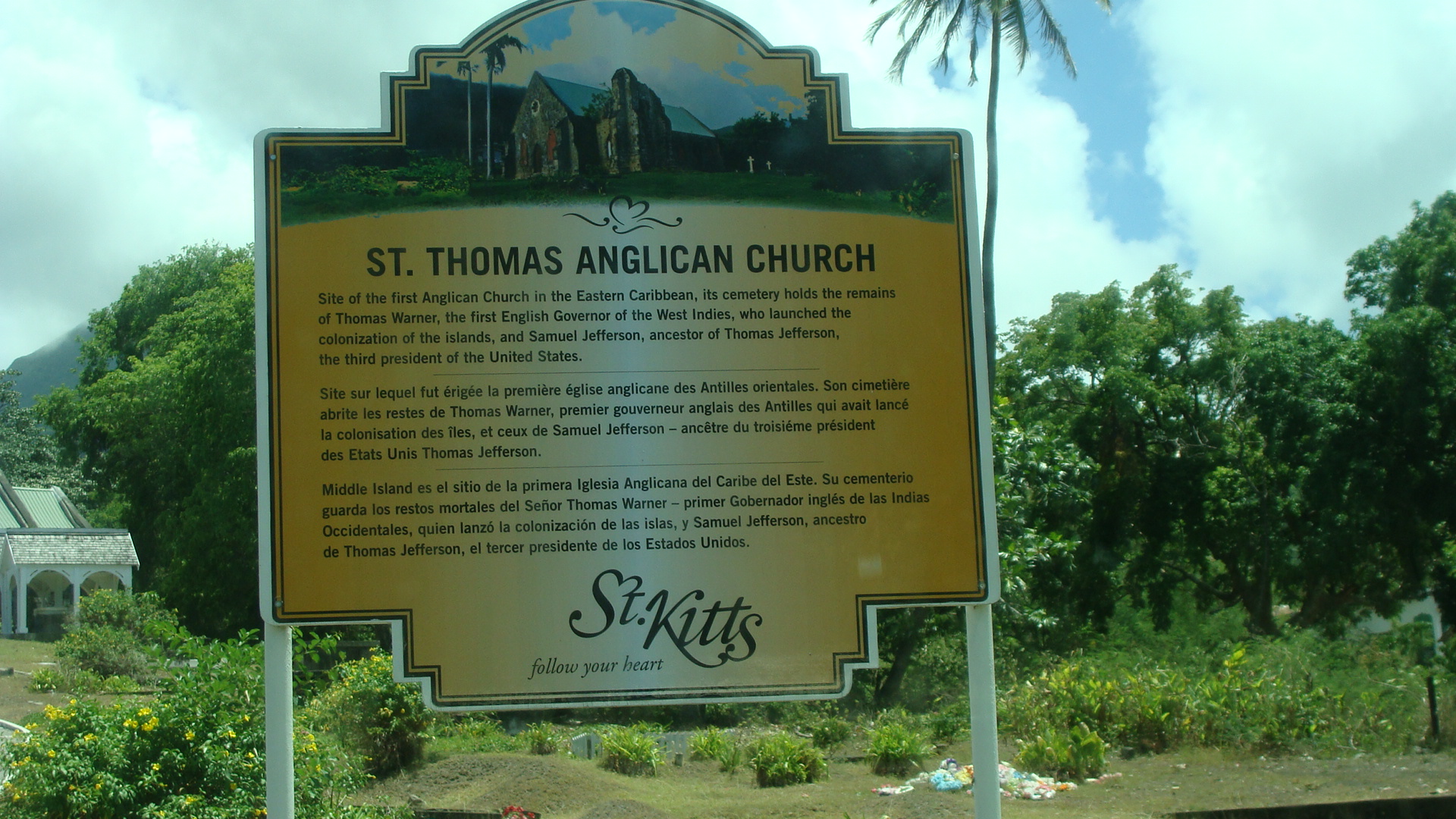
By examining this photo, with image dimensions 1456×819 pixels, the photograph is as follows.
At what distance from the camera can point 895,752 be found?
33.6 feet

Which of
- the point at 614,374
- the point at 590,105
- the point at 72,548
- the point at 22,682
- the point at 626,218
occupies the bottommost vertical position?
the point at 22,682

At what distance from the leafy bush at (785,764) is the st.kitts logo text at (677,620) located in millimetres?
6613

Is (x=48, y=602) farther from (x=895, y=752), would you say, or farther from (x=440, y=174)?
(x=440, y=174)

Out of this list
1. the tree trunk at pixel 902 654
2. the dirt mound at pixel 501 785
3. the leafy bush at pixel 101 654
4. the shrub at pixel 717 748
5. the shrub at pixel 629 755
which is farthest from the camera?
the leafy bush at pixel 101 654

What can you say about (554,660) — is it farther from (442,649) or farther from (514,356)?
(514,356)

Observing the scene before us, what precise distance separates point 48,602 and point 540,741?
4762 cm

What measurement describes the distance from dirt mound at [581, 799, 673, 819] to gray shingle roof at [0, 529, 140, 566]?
3705cm

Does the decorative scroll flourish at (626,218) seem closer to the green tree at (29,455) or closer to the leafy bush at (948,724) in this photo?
the leafy bush at (948,724)

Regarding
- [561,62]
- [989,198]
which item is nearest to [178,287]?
[989,198]

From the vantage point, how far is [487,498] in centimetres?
370

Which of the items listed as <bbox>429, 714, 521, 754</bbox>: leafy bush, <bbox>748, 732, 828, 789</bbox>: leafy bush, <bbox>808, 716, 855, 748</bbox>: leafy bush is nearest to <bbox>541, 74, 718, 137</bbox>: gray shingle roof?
<bbox>748, 732, 828, 789</bbox>: leafy bush

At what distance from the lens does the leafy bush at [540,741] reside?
12.1 metres

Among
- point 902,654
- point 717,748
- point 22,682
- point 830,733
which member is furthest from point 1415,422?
point 22,682

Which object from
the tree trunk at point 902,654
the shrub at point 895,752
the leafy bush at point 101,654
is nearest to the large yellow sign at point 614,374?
the shrub at point 895,752
